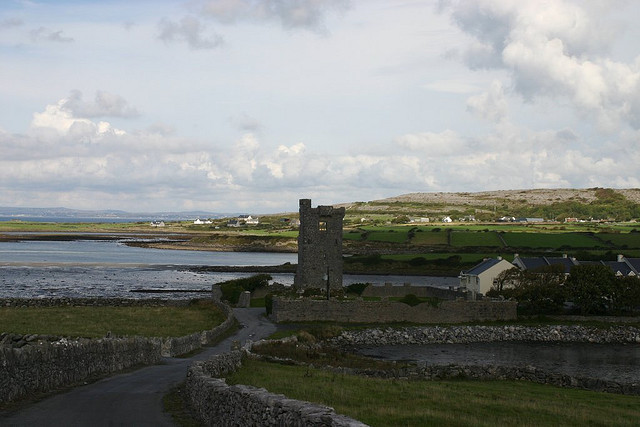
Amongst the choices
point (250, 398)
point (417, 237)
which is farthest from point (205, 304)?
point (417, 237)

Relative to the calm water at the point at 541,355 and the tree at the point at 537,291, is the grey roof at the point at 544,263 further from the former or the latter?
the calm water at the point at 541,355

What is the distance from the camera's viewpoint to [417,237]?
17738cm

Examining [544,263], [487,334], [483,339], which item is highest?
[544,263]

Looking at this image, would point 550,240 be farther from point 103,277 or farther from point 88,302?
point 88,302

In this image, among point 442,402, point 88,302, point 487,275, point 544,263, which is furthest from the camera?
point 544,263

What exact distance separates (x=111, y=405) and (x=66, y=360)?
3.54 meters

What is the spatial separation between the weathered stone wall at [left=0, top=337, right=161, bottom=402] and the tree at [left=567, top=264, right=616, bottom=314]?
4379 centimetres

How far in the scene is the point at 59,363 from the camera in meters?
21.4

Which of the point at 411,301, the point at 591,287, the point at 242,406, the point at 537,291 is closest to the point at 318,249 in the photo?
the point at 411,301

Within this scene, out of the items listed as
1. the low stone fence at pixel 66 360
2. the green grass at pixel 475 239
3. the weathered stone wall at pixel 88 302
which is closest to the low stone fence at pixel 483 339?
the low stone fence at pixel 66 360

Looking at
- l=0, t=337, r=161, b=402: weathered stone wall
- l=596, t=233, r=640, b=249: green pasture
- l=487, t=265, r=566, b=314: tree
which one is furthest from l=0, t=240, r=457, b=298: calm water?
l=0, t=337, r=161, b=402: weathered stone wall

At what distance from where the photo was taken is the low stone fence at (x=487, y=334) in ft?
178

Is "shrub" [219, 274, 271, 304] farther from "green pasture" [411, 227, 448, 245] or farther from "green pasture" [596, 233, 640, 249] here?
"green pasture" [411, 227, 448, 245]

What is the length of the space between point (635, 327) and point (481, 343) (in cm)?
1338
